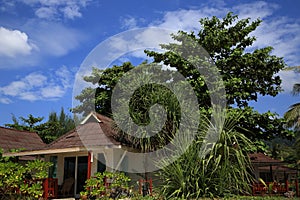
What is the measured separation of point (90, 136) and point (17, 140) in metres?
8.21

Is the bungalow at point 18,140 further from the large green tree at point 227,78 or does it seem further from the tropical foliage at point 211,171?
the tropical foliage at point 211,171

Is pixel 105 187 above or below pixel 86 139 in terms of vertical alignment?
below

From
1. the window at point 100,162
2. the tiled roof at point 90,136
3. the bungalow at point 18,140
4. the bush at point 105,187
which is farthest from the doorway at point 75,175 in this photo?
the bungalow at point 18,140

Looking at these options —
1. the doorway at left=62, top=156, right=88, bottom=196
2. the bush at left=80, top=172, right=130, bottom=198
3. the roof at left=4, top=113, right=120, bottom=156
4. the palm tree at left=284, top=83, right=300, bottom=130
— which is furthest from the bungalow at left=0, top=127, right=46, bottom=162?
the palm tree at left=284, top=83, right=300, bottom=130

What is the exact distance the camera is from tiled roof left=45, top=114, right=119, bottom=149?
12.5m

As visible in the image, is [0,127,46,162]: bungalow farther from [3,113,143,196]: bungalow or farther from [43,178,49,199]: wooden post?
[43,178,49,199]: wooden post

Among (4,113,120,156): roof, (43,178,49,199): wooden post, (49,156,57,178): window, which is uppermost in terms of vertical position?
(4,113,120,156): roof

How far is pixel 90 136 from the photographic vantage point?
1339 centimetres

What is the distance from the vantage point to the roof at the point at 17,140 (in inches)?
714

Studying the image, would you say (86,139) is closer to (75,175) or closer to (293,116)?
(75,175)

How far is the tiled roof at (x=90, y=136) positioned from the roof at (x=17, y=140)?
4.84 m

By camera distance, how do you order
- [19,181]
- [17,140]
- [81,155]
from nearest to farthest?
[19,181] → [81,155] → [17,140]

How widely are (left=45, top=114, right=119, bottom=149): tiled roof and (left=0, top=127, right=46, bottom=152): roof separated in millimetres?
4840

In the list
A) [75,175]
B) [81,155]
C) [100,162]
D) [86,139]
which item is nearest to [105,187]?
[100,162]
